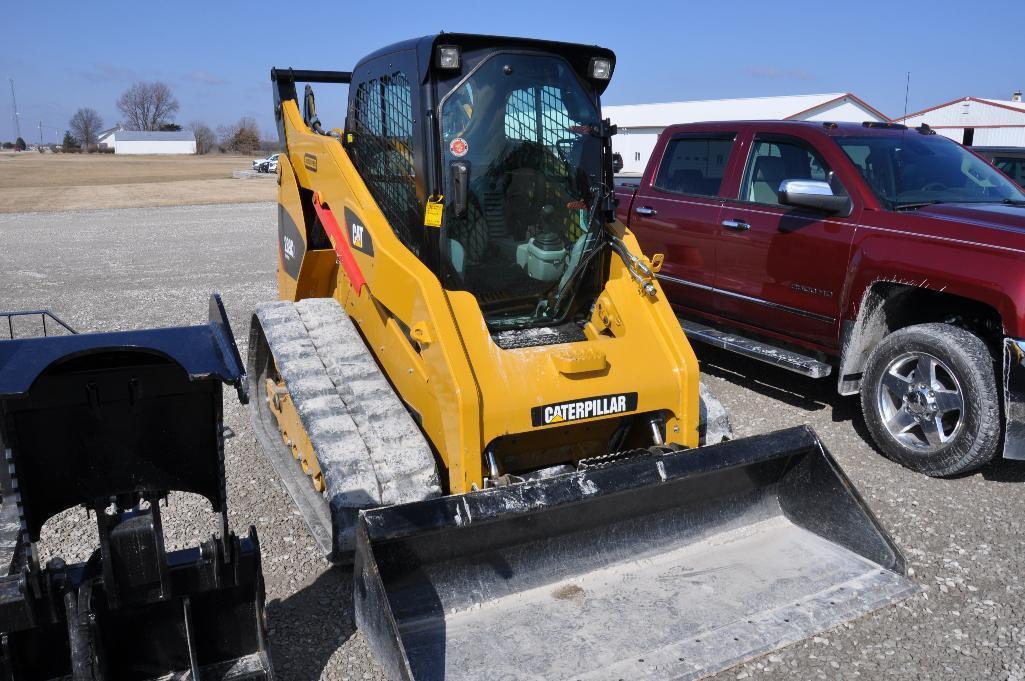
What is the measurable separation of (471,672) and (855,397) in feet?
15.1

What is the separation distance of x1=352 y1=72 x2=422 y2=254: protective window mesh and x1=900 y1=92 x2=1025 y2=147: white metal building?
31035 millimetres

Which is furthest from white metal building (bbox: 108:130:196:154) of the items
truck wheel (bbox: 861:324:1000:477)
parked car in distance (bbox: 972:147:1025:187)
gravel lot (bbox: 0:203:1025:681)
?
truck wheel (bbox: 861:324:1000:477)


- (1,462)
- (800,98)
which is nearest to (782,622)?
(1,462)

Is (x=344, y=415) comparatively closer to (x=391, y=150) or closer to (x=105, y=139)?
(x=391, y=150)

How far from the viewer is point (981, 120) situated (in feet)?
114

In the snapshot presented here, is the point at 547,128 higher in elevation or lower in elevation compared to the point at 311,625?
higher

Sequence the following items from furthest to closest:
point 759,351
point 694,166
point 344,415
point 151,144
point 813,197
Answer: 1. point 151,144
2. point 694,166
3. point 759,351
4. point 813,197
5. point 344,415

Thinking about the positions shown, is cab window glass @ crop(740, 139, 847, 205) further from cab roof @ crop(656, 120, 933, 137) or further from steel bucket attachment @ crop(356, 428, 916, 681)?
steel bucket attachment @ crop(356, 428, 916, 681)

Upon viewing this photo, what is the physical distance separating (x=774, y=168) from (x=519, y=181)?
3006mm

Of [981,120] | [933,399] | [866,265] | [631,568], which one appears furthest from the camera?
[981,120]

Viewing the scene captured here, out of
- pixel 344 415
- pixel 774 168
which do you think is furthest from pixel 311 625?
pixel 774 168

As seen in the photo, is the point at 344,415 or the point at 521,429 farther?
the point at 344,415

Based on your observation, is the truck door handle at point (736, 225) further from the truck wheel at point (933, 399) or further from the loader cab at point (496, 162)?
the loader cab at point (496, 162)

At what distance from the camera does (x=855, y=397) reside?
271 inches
